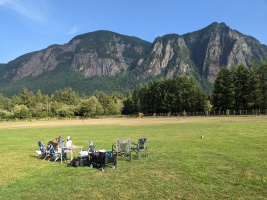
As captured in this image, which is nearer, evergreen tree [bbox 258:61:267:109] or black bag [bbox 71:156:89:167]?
black bag [bbox 71:156:89:167]

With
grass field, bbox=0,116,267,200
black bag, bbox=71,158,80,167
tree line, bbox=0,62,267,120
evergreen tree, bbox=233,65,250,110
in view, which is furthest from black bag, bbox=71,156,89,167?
evergreen tree, bbox=233,65,250,110

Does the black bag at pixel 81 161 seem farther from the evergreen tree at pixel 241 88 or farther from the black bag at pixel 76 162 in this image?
the evergreen tree at pixel 241 88

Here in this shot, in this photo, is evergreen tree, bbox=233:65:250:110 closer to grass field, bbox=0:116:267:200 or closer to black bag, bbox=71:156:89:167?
grass field, bbox=0:116:267:200

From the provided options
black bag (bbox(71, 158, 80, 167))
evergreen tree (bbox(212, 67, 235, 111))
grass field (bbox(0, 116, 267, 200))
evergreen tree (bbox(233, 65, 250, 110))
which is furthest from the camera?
evergreen tree (bbox(212, 67, 235, 111))

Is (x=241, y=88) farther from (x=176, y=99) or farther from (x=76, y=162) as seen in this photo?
(x=76, y=162)

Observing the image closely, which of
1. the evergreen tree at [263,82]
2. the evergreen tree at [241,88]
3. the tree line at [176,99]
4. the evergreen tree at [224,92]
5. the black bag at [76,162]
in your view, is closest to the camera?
the black bag at [76,162]

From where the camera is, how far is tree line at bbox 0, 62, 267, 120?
6956 cm

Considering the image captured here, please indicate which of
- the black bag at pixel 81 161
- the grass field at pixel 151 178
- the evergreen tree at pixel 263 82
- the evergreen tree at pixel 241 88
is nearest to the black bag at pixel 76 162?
the black bag at pixel 81 161

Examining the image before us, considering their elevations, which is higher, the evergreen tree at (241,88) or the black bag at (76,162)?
the evergreen tree at (241,88)

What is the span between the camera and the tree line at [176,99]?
228ft

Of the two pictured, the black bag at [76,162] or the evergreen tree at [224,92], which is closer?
the black bag at [76,162]

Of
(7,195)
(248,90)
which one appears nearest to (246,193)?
(7,195)

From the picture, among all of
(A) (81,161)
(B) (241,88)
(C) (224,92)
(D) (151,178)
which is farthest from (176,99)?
(D) (151,178)

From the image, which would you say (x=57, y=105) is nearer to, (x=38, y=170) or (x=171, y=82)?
(x=171, y=82)
